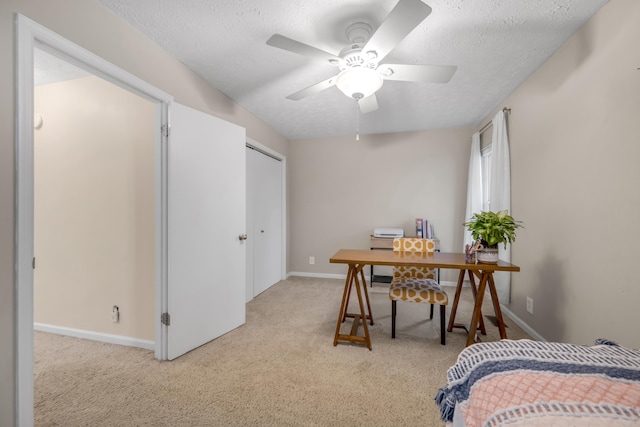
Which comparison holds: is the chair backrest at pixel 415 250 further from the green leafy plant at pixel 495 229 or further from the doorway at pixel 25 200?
the doorway at pixel 25 200

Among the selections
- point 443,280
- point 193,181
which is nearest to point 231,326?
point 193,181

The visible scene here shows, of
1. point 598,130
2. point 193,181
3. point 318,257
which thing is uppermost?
point 598,130

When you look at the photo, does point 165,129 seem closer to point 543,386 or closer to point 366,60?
point 366,60

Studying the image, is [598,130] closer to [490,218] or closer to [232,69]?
[490,218]

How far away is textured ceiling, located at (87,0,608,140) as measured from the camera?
5.00 feet

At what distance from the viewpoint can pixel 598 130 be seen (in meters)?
1.57

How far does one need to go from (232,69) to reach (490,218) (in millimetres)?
2460

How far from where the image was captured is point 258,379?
5.49 ft

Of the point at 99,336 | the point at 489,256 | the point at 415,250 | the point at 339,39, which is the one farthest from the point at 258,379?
the point at 339,39

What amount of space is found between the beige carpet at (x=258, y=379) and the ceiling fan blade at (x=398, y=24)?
6.81 feet

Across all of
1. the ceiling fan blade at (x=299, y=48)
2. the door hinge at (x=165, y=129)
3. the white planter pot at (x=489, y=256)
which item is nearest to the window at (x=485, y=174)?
the white planter pot at (x=489, y=256)

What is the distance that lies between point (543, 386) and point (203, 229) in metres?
2.19

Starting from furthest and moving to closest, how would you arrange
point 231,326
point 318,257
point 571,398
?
point 318,257, point 231,326, point 571,398

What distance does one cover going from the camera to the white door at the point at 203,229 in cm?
191
